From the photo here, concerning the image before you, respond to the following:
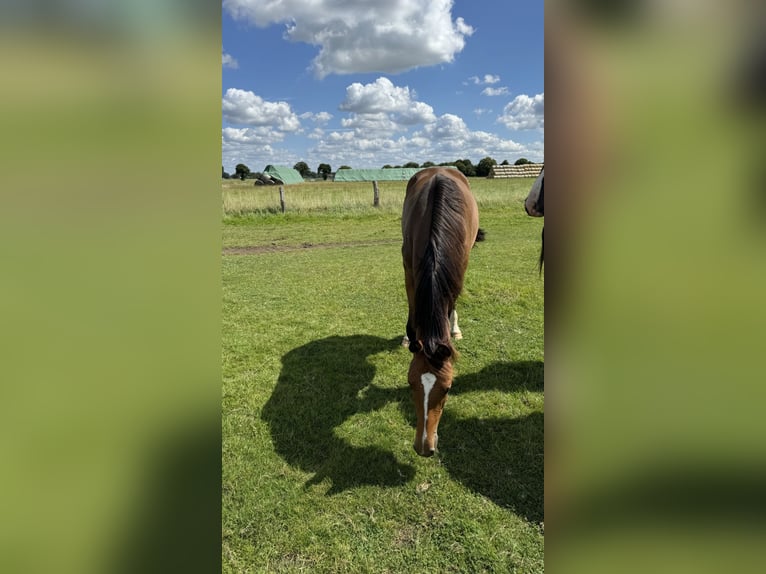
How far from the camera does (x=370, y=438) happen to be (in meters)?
3.52

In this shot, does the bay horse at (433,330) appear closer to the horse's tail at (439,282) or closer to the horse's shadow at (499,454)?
the horse's tail at (439,282)

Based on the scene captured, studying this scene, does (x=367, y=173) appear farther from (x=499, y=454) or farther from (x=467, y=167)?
(x=499, y=454)

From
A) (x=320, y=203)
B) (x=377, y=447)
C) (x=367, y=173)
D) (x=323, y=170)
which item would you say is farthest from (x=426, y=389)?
(x=323, y=170)

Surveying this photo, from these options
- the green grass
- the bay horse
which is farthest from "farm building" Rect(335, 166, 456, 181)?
the bay horse

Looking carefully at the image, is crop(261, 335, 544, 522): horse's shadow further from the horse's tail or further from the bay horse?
the horse's tail

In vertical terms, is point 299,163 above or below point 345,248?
above

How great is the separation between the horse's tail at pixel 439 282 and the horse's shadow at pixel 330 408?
42.8 inches

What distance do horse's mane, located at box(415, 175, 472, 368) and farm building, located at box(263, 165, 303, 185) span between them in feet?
162

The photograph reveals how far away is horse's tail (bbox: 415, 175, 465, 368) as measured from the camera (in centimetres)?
275
